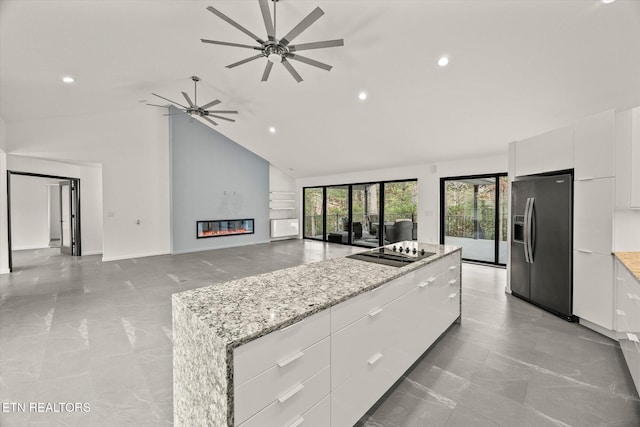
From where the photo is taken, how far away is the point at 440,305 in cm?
250

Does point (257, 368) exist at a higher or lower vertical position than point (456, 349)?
higher

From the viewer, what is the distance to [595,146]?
2.84 meters

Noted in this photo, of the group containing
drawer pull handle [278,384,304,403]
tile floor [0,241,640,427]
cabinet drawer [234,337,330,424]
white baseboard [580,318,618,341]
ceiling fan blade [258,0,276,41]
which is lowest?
tile floor [0,241,640,427]

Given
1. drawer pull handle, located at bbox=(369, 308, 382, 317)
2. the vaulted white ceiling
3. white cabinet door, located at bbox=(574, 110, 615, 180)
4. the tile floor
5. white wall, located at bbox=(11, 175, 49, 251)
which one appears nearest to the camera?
drawer pull handle, located at bbox=(369, 308, 382, 317)

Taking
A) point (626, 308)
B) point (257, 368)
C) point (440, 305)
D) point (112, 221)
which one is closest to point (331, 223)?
point (112, 221)

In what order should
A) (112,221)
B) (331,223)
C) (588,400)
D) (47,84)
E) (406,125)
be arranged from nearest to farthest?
(588,400)
(47,84)
(406,125)
(112,221)
(331,223)

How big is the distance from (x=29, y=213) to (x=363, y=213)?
9766 mm

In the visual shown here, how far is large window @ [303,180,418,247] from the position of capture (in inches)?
287

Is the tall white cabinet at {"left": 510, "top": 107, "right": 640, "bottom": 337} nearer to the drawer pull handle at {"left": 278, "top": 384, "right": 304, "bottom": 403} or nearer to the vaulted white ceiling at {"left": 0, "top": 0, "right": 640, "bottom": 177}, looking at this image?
the vaulted white ceiling at {"left": 0, "top": 0, "right": 640, "bottom": 177}

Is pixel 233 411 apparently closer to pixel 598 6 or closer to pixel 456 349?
pixel 456 349

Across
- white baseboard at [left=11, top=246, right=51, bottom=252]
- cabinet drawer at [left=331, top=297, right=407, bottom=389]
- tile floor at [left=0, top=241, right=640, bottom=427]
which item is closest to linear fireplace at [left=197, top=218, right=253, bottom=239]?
tile floor at [left=0, top=241, right=640, bottom=427]

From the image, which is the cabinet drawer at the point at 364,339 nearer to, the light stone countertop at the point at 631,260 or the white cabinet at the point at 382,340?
the white cabinet at the point at 382,340

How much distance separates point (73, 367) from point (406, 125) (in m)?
5.68

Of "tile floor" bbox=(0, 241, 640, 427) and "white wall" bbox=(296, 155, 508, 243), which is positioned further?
"white wall" bbox=(296, 155, 508, 243)
